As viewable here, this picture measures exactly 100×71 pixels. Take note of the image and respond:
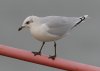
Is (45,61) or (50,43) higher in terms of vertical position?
(50,43)

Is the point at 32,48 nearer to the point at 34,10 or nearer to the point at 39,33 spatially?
the point at 34,10

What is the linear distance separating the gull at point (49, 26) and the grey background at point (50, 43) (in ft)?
7.48

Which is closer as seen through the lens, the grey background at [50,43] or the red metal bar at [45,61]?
the red metal bar at [45,61]

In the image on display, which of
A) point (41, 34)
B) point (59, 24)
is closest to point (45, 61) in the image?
point (41, 34)

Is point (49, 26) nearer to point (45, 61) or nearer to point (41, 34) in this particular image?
point (41, 34)

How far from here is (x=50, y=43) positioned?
199 inches

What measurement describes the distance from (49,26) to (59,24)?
0.08 m

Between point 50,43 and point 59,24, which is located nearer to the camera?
point 59,24

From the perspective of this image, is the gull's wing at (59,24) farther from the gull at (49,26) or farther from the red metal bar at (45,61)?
the red metal bar at (45,61)

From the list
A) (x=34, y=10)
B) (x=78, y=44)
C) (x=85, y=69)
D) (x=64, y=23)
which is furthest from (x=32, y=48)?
(x=85, y=69)

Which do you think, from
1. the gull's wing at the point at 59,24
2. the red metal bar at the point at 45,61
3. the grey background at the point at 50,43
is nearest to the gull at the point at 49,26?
the gull's wing at the point at 59,24

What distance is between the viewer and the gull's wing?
239 centimetres

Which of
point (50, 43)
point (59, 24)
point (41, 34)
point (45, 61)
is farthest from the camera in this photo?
point (50, 43)

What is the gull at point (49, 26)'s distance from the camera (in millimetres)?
2326
